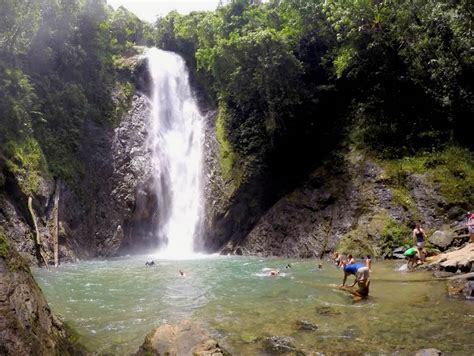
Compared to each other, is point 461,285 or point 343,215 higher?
point 343,215

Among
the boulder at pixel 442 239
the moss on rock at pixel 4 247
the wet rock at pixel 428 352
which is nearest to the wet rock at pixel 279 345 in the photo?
the wet rock at pixel 428 352

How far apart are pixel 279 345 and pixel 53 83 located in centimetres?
2453

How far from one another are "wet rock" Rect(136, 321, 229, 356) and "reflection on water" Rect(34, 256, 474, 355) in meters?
0.92

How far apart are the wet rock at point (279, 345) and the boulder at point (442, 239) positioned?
36.9 ft

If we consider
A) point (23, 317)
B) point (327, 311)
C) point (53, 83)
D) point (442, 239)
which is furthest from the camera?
point (53, 83)

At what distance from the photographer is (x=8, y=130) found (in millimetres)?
21406

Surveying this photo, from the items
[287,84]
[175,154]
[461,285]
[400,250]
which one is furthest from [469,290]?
[175,154]

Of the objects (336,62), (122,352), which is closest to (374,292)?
(122,352)

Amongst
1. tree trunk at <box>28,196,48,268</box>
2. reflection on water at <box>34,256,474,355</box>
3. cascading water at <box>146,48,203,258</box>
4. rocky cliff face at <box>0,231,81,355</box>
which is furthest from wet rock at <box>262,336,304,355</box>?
cascading water at <box>146,48,203,258</box>

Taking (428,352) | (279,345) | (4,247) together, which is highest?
(4,247)

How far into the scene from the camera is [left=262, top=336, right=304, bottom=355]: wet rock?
7.49 metres

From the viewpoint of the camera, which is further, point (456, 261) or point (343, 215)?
point (343, 215)

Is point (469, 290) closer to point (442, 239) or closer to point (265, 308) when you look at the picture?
point (265, 308)

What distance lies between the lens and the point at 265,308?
10539mm
